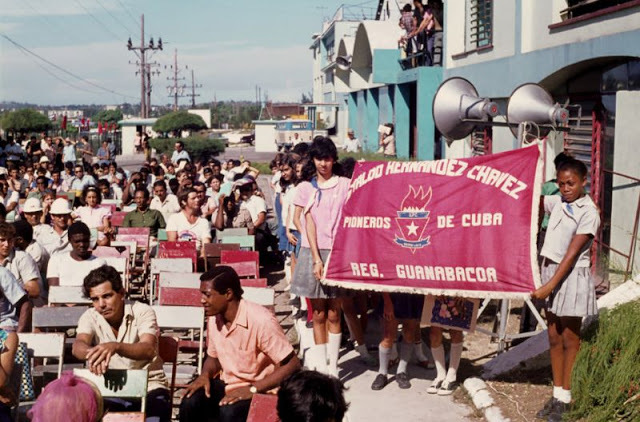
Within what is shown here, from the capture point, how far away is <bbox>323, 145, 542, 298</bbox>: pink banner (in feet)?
24.1

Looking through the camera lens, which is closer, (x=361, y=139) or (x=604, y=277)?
(x=604, y=277)

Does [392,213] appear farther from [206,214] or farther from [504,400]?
[206,214]

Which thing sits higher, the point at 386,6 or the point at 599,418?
the point at 386,6

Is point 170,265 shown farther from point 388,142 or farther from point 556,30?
point 388,142

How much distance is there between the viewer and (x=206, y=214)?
49.0 ft

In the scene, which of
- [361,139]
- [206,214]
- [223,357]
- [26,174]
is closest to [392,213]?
[223,357]

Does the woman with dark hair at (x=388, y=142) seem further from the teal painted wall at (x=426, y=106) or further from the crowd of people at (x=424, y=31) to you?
the teal painted wall at (x=426, y=106)

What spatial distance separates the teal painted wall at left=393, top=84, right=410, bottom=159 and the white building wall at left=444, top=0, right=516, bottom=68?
28.0 feet

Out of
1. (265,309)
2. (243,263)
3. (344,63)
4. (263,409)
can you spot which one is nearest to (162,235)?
(243,263)

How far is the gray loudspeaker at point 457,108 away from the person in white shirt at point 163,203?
6.59 m

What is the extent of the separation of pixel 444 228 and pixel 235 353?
90.4 inches

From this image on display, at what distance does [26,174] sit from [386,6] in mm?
42593

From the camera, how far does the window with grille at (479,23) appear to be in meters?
18.0

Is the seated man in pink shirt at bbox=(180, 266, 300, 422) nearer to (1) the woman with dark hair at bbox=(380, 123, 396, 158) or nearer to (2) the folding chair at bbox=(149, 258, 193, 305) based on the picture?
(2) the folding chair at bbox=(149, 258, 193, 305)
